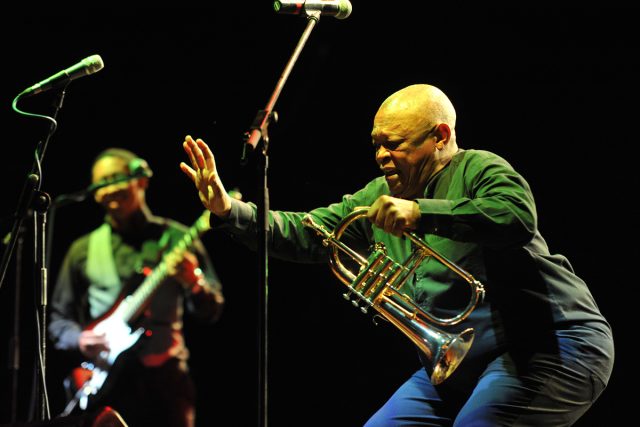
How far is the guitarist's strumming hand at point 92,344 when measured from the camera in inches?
220

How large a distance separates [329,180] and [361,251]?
6.95 ft

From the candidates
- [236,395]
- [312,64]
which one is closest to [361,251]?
[312,64]

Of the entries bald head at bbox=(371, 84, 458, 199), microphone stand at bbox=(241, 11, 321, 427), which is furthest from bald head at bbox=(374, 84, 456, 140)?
microphone stand at bbox=(241, 11, 321, 427)

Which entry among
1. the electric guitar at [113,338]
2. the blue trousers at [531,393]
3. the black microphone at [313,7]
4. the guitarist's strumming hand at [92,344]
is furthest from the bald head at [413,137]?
the guitarist's strumming hand at [92,344]

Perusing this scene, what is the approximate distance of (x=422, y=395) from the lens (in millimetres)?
3188

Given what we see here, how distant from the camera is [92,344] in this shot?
5590 millimetres

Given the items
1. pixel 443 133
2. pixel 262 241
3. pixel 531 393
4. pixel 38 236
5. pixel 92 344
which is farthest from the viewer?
pixel 92 344

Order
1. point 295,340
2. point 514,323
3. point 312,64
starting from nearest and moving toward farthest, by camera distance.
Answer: point 514,323 < point 312,64 < point 295,340

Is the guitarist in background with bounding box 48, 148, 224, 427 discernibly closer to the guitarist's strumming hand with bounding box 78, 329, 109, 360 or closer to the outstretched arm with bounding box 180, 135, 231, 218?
the guitarist's strumming hand with bounding box 78, 329, 109, 360

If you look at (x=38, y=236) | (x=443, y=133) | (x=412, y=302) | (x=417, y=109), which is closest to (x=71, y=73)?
(x=38, y=236)

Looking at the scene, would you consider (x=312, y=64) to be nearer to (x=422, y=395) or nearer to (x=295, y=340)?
(x=295, y=340)

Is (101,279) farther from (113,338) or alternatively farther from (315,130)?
(315,130)

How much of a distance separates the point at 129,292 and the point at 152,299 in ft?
0.63

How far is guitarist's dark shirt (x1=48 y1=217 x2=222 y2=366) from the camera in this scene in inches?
218
